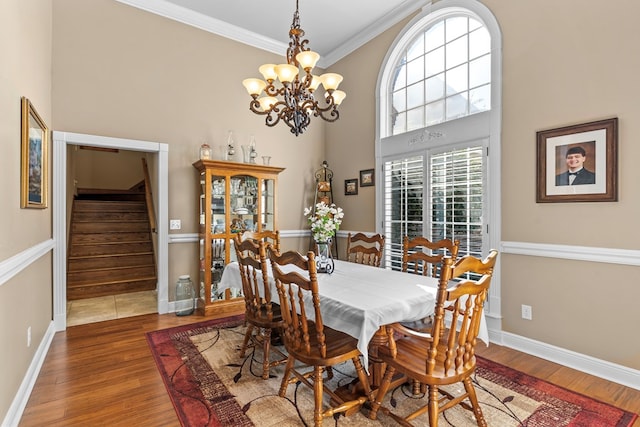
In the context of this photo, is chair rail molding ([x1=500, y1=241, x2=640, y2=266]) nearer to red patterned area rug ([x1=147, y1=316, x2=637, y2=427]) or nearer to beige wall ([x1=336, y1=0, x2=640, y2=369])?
beige wall ([x1=336, y1=0, x2=640, y2=369])

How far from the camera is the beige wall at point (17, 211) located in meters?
1.85

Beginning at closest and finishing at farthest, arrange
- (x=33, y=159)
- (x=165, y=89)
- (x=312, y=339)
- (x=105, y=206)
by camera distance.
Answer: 1. (x=312, y=339)
2. (x=33, y=159)
3. (x=165, y=89)
4. (x=105, y=206)

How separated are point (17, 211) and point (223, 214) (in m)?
2.19

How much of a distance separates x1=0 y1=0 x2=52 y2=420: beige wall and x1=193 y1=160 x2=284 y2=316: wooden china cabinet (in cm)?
156

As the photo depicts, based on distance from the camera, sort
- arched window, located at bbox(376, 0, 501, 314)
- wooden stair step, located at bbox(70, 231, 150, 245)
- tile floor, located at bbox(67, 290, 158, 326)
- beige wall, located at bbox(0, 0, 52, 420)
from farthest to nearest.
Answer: wooden stair step, located at bbox(70, 231, 150, 245), tile floor, located at bbox(67, 290, 158, 326), arched window, located at bbox(376, 0, 501, 314), beige wall, located at bbox(0, 0, 52, 420)

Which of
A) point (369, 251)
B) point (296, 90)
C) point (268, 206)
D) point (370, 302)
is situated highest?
point (296, 90)

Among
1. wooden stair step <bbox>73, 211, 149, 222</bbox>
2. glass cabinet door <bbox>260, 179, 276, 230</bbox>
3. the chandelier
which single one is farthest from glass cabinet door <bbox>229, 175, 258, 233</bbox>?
wooden stair step <bbox>73, 211, 149, 222</bbox>

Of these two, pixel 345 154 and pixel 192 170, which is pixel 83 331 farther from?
pixel 345 154

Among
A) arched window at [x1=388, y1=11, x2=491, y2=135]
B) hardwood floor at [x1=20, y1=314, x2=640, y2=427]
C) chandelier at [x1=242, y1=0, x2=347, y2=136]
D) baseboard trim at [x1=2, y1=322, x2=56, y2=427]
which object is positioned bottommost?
hardwood floor at [x1=20, y1=314, x2=640, y2=427]

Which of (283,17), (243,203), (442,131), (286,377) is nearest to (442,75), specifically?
(442,131)

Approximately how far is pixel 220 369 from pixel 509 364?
2371 mm

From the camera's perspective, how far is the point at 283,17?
13.9 feet

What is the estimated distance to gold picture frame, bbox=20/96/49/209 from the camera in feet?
7.46

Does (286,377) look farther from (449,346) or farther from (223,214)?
(223,214)
